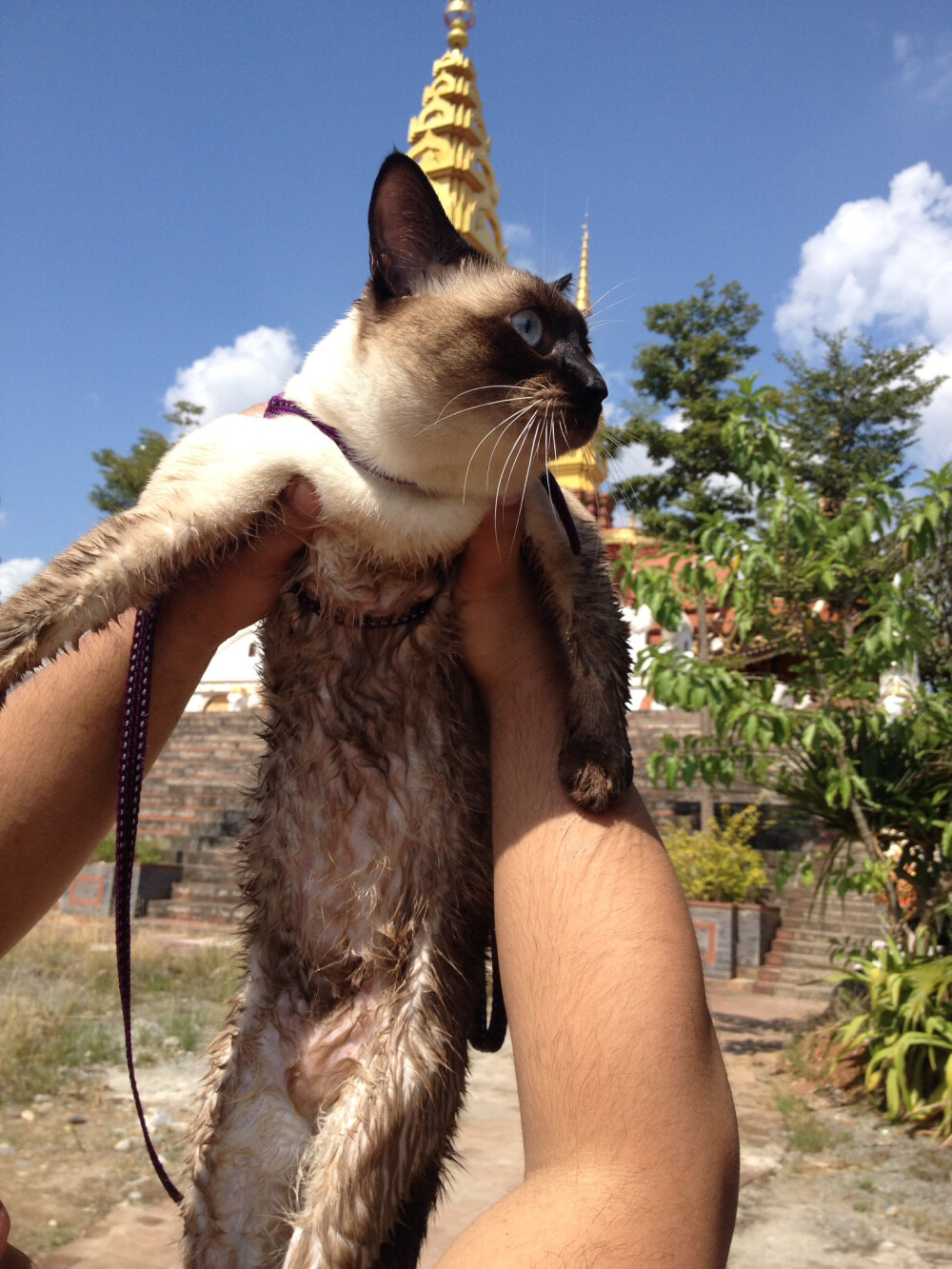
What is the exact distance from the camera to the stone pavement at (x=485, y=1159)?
157 inches

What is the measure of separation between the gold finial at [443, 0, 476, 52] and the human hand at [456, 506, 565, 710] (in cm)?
1025

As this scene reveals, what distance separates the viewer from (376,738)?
5.92 ft

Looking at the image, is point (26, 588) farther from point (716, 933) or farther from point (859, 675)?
point (716, 933)

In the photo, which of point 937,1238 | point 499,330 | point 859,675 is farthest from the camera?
point 859,675

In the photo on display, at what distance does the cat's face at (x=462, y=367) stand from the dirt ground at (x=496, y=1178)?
3.46 meters

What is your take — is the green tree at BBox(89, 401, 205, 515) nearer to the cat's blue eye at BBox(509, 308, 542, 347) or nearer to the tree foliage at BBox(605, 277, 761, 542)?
the tree foliage at BBox(605, 277, 761, 542)

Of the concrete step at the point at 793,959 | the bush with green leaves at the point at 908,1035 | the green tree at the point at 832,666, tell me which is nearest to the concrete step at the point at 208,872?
the concrete step at the point at 793,959

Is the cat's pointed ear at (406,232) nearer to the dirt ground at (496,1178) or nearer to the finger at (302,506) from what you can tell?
the finger at (302,506)

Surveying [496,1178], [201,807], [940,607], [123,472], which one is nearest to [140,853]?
[201,807]

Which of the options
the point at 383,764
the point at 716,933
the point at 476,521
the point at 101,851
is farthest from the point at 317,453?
the point at 101,851

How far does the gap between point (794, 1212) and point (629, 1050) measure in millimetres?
4388

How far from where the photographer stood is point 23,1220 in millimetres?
4172

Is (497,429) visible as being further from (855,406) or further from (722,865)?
(855,406)

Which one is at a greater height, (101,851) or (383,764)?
(383,764)
